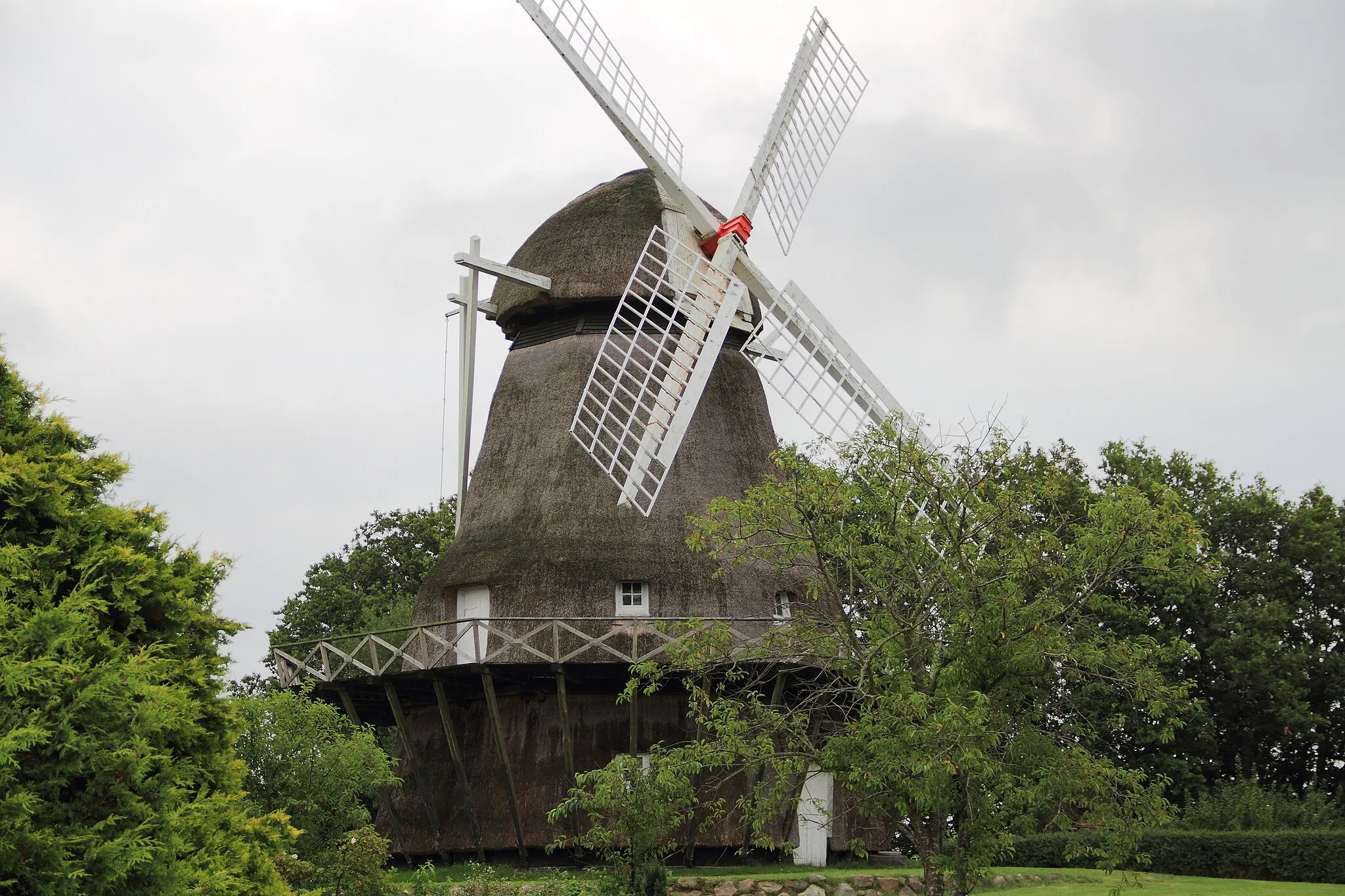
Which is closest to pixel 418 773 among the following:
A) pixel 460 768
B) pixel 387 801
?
pixel 387 801

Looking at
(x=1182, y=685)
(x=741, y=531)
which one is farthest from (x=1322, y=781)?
(x=741, y=531)

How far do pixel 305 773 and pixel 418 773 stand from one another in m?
5.69

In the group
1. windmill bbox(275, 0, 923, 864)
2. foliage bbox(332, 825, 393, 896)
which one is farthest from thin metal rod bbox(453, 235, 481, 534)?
foliage bbox(332, 825, 393, 896)

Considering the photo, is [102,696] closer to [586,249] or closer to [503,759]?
[503,759]

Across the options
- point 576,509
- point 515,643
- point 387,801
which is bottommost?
point 387,801

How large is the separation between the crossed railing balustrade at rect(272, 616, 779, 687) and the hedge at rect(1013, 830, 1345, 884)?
22.4 feet

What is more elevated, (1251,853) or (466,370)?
(466,370)

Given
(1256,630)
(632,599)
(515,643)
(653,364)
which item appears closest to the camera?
(515,643)

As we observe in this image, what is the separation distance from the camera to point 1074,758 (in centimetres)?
1318

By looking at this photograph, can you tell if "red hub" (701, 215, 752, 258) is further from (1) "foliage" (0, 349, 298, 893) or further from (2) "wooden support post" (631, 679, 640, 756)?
(1) "foliage" (0, 349, 298, 893)

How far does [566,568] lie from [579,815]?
356 cm

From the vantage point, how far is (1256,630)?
2836 cm

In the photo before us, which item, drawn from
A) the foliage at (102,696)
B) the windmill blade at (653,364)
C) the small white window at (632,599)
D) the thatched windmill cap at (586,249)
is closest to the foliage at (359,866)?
the small white window at (632,599)

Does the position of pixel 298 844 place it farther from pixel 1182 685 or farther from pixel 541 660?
pixel 1182 685
